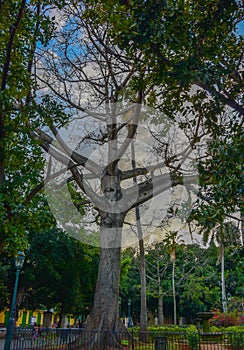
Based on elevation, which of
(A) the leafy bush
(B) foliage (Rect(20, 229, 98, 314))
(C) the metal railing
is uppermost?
(B) foliage (Rect(20, 229, 98, 314))

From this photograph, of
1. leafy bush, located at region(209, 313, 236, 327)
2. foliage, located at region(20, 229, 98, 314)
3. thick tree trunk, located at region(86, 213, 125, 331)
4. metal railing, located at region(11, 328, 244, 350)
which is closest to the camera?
metal railing, located at region(11, 328, 244, 350)

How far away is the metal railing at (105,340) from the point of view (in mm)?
9531

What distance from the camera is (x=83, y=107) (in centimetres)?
1309

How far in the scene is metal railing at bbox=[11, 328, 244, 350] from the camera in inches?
375

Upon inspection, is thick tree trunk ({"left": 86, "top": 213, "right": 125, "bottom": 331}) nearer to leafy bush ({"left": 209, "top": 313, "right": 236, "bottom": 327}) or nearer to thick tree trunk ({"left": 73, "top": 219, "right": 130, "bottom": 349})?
thick tree trunk ({"left": 73, "top": 219, "right": 130, "bottom": 349})

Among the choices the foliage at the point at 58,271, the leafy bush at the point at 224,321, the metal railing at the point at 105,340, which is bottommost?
the metal railing at the point at 105,340

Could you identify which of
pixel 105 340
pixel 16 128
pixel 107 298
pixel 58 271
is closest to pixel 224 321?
pixel 107 298

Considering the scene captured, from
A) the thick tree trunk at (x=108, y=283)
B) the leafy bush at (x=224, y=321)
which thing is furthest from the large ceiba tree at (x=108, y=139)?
the leafy bush at (x=224, y=321)

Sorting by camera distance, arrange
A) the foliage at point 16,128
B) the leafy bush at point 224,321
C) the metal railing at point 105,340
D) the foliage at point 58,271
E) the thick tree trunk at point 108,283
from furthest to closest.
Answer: the foliage at point 58,271
the leafy bush at point 224,321
the thick tree trunk at point 108,283
the metal railing at point 105,340
the foliage at point 16,128

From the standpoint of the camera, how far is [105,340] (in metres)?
9.55

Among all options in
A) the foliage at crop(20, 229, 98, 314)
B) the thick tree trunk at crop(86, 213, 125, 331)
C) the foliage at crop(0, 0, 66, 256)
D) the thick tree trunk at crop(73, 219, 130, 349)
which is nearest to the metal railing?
the thick tree trunk at crop(73, 219, 130, 349)

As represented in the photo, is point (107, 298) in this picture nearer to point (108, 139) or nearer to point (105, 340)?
point (105, 340)

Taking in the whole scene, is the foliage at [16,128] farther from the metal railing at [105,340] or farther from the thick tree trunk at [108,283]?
the metal railing at [105,340]

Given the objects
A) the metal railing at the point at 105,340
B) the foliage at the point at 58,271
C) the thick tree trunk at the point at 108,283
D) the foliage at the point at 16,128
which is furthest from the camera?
the foliage at the point at 58,271
